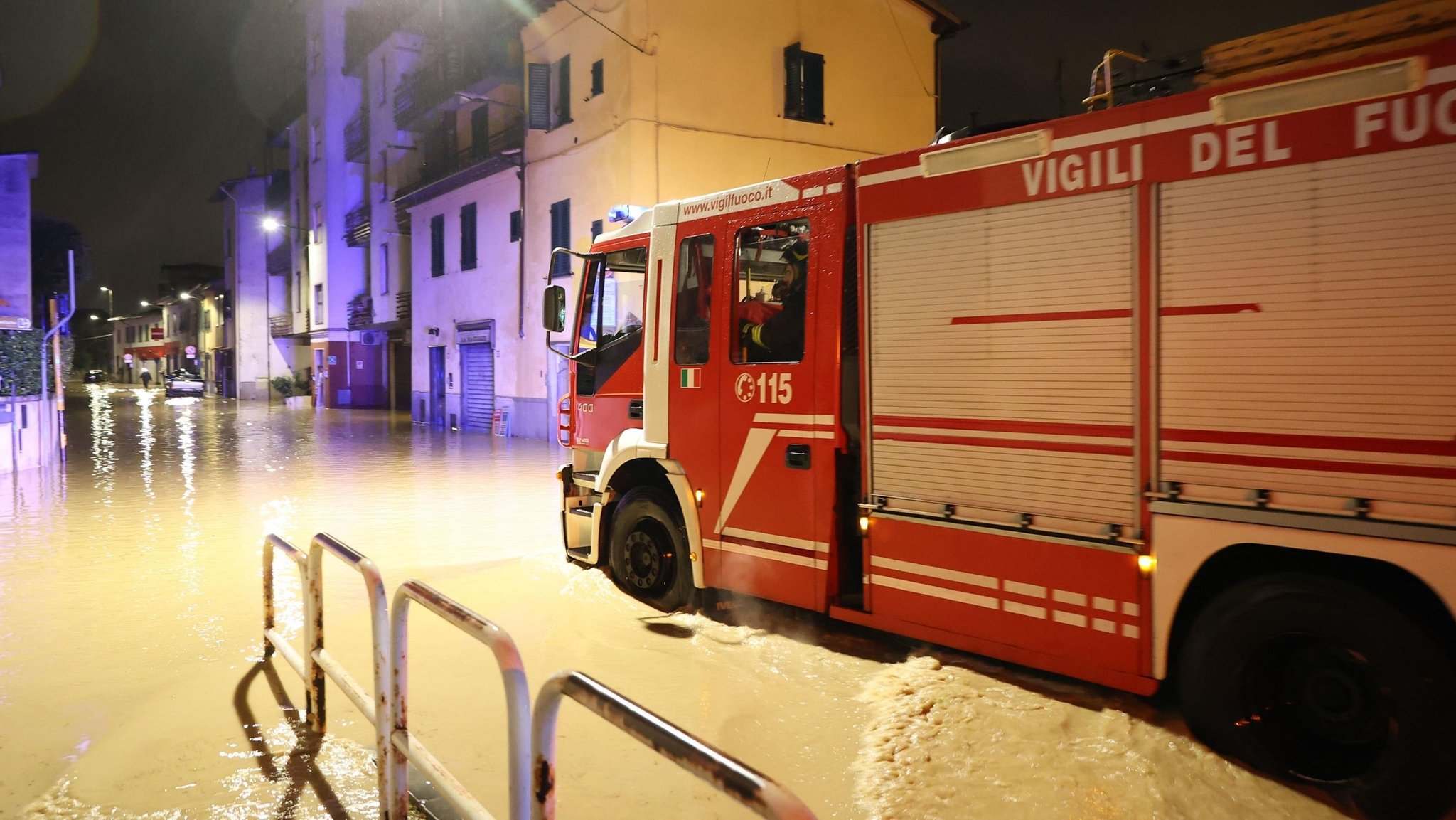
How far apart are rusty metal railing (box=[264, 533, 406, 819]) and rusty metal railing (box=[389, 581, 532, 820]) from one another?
6 cm

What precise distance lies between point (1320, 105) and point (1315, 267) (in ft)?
2.21

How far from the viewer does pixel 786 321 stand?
19.6 ft

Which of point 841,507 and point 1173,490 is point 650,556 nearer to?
point 841,507

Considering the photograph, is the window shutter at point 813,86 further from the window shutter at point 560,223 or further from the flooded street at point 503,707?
the flooded street at point 503,707

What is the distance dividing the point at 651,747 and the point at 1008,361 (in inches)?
131

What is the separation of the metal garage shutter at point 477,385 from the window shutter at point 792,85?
11131 mm

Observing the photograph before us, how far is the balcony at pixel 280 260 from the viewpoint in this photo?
52.1 m

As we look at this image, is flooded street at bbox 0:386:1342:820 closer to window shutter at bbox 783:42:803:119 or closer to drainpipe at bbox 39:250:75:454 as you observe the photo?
drainpipe at bbox 39:250:75:454

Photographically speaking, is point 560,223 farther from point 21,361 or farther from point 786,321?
point 786,321

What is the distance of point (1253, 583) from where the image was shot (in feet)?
13.3

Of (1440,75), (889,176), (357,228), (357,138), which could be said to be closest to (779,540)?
(889,176)

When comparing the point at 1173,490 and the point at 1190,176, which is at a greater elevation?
the point at 1190,176

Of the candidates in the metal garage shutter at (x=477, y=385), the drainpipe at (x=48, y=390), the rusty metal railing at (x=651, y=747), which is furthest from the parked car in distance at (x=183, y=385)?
the rusty metal railing at (x=651, y=747)

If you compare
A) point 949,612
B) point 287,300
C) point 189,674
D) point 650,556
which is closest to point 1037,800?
point 949,612
